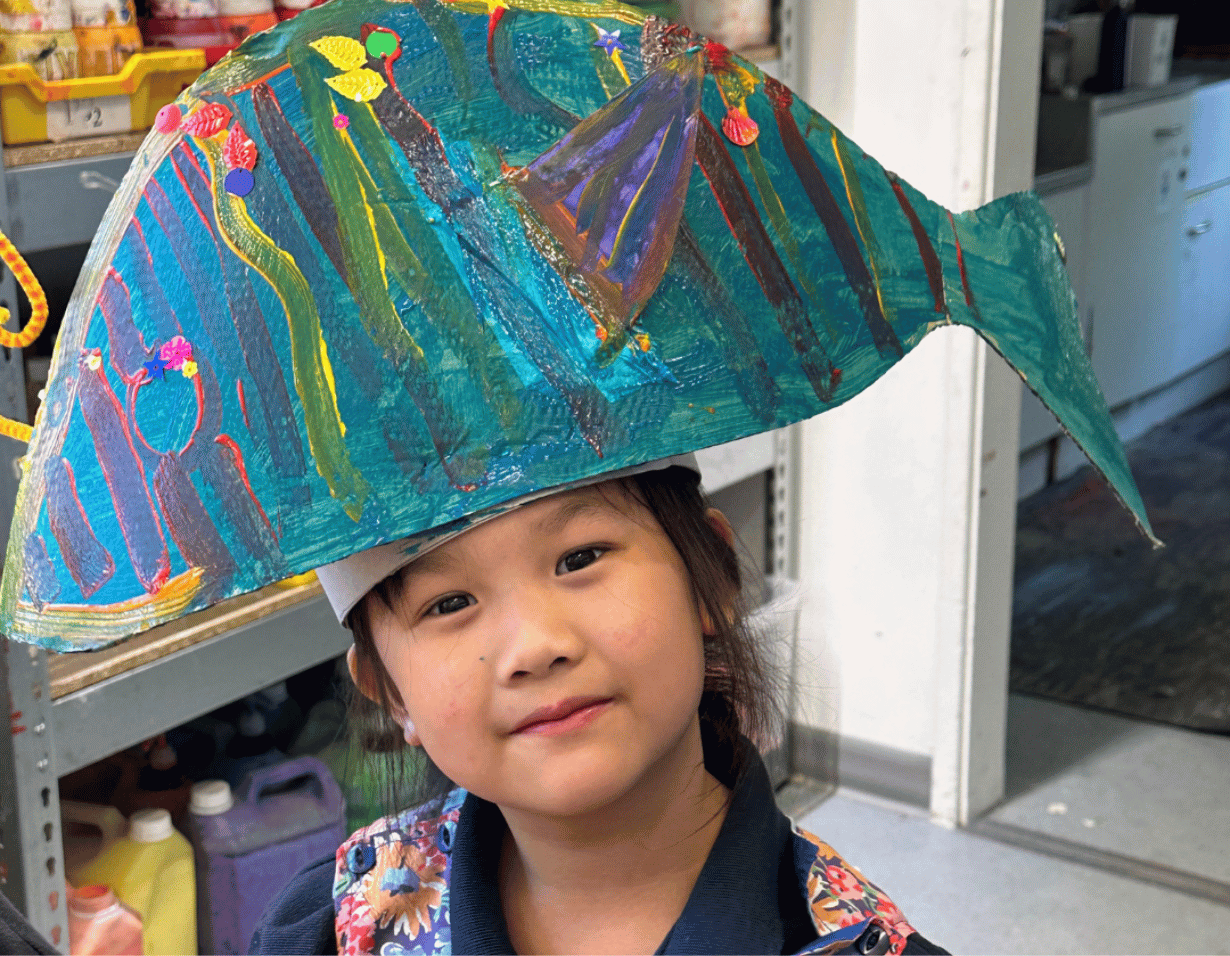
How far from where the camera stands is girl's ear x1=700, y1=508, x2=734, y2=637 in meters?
0.74

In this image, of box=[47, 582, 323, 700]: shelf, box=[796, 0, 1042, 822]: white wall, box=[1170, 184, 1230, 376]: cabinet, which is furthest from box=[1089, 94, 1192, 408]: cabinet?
box=[47, 582, 323, 700]: shelf

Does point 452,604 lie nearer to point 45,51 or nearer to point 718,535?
point 718,535

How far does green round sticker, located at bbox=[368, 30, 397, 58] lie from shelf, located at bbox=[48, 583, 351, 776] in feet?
2.62

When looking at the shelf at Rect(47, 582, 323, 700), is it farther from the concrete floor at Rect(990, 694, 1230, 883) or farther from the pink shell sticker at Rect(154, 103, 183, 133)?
the concrete floor at Rect(990, 694, 1230, 883)

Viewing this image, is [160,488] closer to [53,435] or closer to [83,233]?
[53,435]

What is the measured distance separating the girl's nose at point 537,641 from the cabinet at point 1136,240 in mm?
3544

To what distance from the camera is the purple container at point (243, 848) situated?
159 centimetres

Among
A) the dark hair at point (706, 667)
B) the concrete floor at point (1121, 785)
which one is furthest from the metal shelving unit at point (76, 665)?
the concrete floor at point (1121, 785)

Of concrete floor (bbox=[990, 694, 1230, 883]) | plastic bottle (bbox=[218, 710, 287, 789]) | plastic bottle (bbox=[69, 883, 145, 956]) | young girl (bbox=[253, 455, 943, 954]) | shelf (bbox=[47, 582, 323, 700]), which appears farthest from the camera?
concrete floor (bbox=[990, 694, 1230, 883])

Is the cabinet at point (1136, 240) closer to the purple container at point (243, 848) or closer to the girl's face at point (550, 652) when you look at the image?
the purple container at point (243, 848)

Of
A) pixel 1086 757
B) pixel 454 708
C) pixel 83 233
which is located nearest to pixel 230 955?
pixel 83 233

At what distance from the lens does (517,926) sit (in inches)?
32.3

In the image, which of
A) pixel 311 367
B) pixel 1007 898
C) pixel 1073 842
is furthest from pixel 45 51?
pixel 1073 842

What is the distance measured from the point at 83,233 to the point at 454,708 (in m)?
0.80
